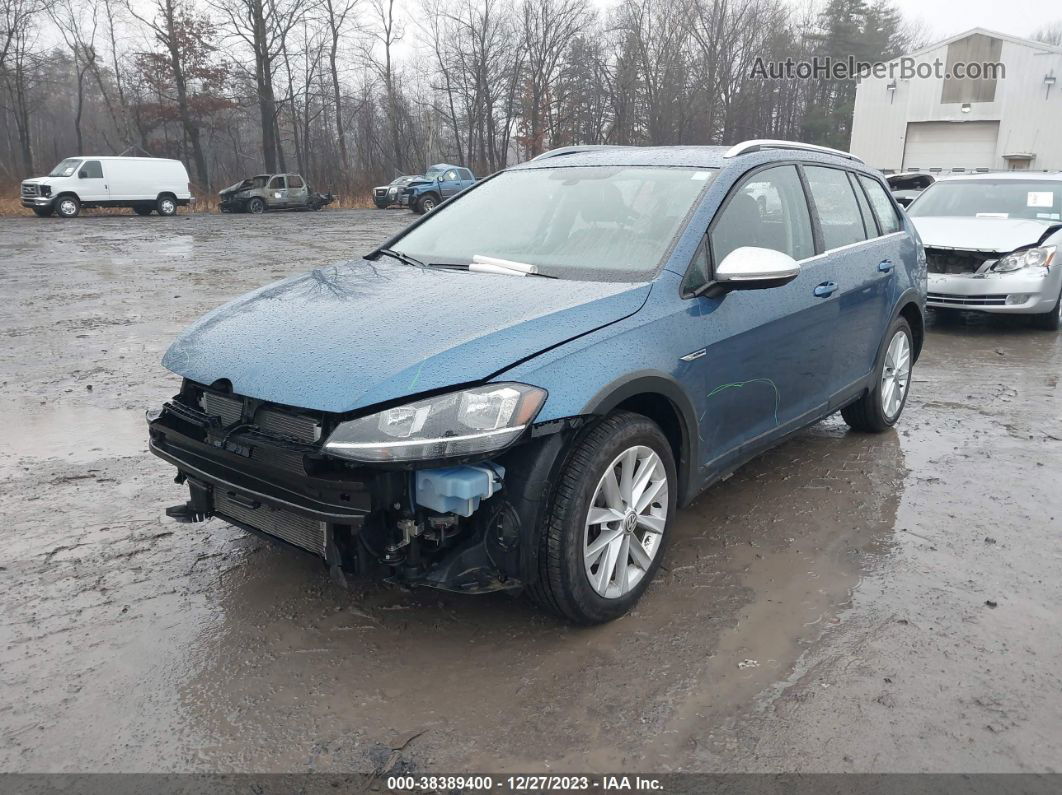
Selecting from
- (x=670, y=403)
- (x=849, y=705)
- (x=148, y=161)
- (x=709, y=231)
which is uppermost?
(x=148, y=161)

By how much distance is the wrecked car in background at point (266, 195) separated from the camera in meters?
33.8

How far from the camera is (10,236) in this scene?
1991cm

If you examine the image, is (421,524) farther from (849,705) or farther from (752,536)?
(752,536)

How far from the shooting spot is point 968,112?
33.6m

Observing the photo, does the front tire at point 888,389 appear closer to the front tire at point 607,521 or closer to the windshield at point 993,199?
the front tire at point 607,521

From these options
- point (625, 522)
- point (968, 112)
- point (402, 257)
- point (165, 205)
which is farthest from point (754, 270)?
point (968, 112)

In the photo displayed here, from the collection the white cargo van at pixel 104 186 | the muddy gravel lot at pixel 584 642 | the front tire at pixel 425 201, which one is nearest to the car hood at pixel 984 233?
the muddy gravel lot at pixel 584 642

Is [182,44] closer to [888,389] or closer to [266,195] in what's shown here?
[266,195]

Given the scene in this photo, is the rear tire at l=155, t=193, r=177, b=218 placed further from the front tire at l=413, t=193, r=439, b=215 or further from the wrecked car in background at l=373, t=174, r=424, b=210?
the front tire at l=413, t=193, r=439, b=215

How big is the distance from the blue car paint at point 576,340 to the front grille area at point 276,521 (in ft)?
1.37

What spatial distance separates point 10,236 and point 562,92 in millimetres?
38683

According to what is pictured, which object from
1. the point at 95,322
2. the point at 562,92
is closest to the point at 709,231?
the point at 95,322

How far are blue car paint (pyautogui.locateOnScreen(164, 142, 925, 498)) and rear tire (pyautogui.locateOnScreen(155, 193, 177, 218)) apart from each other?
29598 millimetres

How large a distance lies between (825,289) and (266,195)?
3348 centimetres
